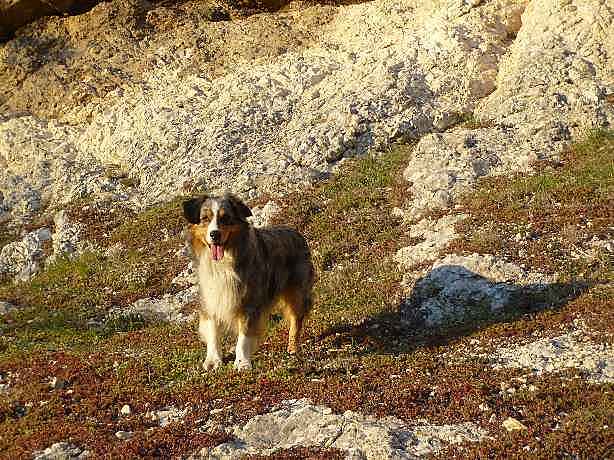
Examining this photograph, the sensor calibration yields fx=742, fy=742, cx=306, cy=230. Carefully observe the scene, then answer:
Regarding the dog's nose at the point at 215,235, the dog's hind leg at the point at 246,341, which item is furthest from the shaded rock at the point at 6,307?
the dog's nose at the point at 215,235

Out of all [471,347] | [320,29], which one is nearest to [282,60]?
[320,29]

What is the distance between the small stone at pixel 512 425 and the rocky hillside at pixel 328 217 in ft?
0.08

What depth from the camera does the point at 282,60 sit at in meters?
32.2

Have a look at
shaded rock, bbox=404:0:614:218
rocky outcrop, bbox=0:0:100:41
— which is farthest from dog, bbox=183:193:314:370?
rocky outcrop, bbox=0:0:100:41

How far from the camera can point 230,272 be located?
12453 mm

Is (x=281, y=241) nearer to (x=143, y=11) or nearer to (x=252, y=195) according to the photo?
(x=252, y=195)

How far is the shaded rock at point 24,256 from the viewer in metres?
24.2

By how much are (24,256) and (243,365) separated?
14933 millimetres

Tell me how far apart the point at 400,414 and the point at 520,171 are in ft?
46.4

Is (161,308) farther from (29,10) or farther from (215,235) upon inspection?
(29,10)

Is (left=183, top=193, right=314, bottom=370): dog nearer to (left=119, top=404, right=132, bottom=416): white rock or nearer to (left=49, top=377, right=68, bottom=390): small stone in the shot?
(left=119, top=404, right=132, bottom=416): white rock

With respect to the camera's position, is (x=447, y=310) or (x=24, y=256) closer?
(x=447, y=310)

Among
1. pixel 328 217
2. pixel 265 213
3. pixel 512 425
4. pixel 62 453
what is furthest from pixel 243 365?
pixel 265 213

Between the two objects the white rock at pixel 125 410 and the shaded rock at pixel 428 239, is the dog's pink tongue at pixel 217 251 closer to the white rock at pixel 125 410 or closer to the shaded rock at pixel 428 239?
the white rock at pixel 125 410
